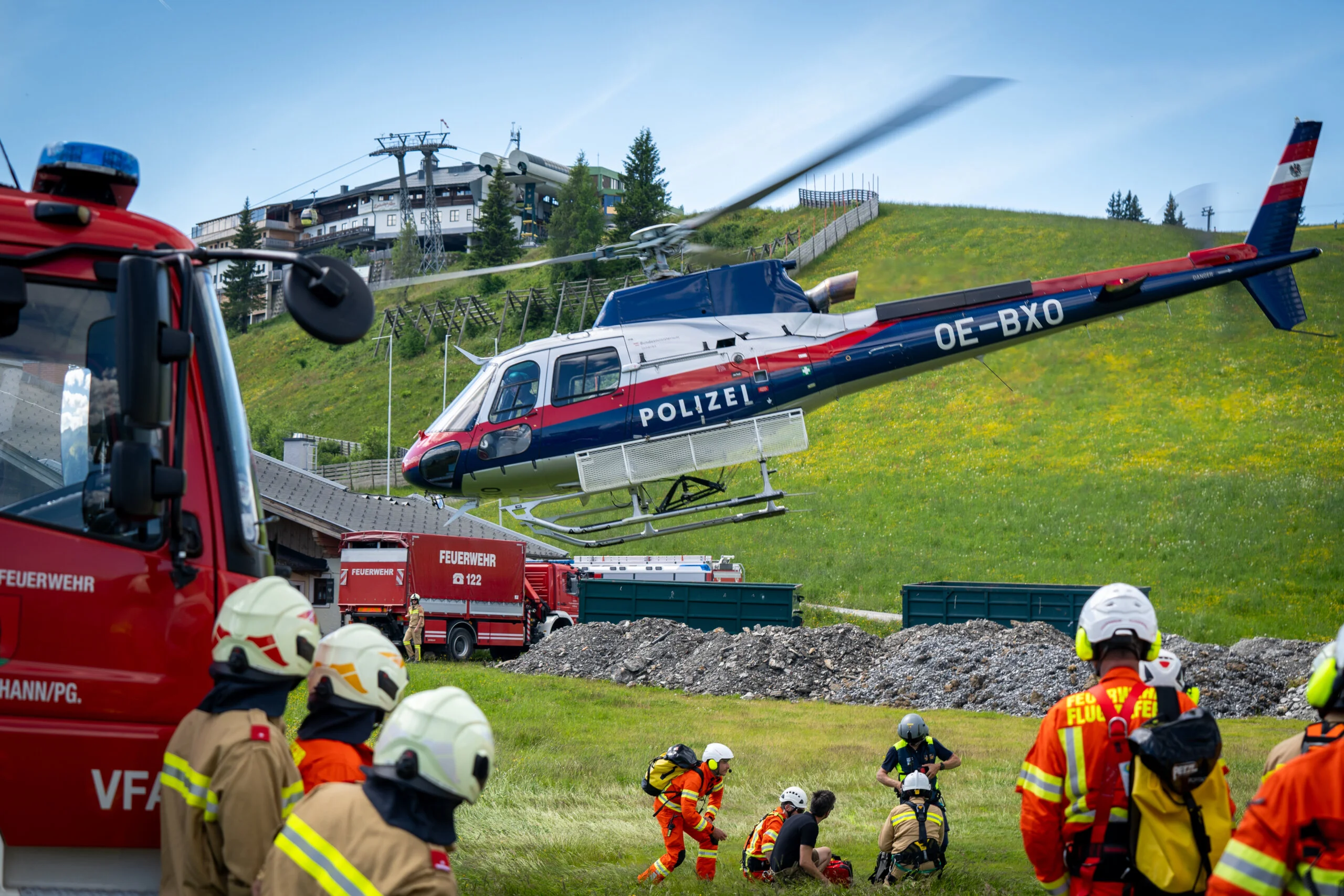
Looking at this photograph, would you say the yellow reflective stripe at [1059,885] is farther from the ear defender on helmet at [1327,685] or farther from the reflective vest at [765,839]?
the reflective vest at [765,839]

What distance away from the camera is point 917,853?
877 centimetres

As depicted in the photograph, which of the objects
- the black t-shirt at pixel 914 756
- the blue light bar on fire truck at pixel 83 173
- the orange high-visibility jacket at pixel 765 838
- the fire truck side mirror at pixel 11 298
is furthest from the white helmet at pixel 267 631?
the black t-shirt at pixel 914 756

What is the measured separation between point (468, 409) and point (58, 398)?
29.6ft

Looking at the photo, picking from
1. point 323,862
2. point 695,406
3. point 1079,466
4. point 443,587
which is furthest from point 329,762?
point 1079,466

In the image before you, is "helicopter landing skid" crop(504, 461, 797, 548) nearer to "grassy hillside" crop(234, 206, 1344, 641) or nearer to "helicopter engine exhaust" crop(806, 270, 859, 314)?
"helicopter engine exhaust" crop(806, 270, 859, 314)

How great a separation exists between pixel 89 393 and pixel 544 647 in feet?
71.0

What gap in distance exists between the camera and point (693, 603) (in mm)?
25406

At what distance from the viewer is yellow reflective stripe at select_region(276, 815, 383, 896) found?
8.21ft

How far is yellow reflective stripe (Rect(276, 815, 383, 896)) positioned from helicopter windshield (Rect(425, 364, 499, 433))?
10.6 meters

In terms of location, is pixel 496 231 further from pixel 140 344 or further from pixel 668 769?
pixel 140 344

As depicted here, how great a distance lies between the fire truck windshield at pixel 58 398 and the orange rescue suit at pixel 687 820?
6196mm

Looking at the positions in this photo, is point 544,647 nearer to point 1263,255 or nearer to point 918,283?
point 918,283

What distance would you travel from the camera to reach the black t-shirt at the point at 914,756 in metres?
9.44

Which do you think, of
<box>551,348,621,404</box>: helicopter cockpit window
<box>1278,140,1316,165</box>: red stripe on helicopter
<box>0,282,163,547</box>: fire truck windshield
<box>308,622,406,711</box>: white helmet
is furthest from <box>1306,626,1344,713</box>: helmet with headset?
<box>1278,140,1316,165</box>: red stripe on helicopter
